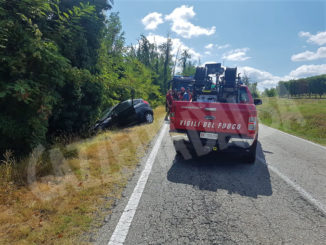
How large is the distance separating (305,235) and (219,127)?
2.72 meters

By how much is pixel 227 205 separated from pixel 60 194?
8.93 feet

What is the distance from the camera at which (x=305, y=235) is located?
2.58 meters

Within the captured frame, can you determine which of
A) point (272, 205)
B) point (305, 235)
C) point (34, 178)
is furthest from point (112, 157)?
point (305, 235)

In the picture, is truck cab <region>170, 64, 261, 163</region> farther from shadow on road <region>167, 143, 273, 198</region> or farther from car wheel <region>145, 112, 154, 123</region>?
car wheel <region>145, 112, 154, 123</region>

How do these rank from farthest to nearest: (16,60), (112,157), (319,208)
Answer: (112,157), (16,60), (319,208)

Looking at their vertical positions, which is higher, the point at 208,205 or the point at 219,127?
the point at 219,127

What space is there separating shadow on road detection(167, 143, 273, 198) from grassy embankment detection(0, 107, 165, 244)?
1.17 m

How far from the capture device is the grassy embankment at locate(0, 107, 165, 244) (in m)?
2.50

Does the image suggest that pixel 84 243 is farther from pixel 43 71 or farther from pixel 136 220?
pixel 43 71

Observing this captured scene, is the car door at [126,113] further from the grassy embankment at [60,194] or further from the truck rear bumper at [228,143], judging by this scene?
the truck rear bumper at [228,143]

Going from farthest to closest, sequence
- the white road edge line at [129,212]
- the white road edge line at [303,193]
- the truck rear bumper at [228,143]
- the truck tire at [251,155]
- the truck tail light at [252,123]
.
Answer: the truck tire at [251,155] → the truck rear bumper at [228,143] → the truck tail light at [252,123] → the white road edge line at [303,193] → the white road edge line at [129,212]

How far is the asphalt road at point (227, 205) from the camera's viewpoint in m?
2.54

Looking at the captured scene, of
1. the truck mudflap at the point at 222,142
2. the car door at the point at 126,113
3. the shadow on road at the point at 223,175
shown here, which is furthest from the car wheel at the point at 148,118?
the truck mudflap at the point at 222,142

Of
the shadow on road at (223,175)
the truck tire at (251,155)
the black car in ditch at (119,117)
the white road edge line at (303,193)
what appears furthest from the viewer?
the black car in ditch at (119,117)
